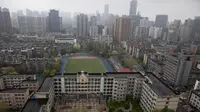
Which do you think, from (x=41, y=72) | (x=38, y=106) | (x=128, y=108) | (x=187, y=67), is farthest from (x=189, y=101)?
(x=41, y=72)

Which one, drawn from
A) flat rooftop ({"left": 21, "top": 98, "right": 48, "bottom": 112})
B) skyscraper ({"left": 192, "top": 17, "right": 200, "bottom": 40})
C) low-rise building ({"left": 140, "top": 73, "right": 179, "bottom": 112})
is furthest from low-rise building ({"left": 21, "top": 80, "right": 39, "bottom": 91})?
skyscraper ({"left": 192, "top": 17, "right": 200, "bottom": 40})

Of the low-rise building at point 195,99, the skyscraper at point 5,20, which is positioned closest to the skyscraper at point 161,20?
the low-rise building at point 195,99

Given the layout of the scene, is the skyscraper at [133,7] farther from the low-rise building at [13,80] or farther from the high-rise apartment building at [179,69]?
the low-rise building at [13,80]

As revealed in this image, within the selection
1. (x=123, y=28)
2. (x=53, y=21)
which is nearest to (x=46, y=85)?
(x=123, y=28)

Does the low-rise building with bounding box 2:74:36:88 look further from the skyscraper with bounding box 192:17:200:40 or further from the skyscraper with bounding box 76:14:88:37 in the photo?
the skyscraper with bounding box 192:17:200:40

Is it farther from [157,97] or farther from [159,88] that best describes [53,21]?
[157,97]

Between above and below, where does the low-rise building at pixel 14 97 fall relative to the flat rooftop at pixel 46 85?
below
